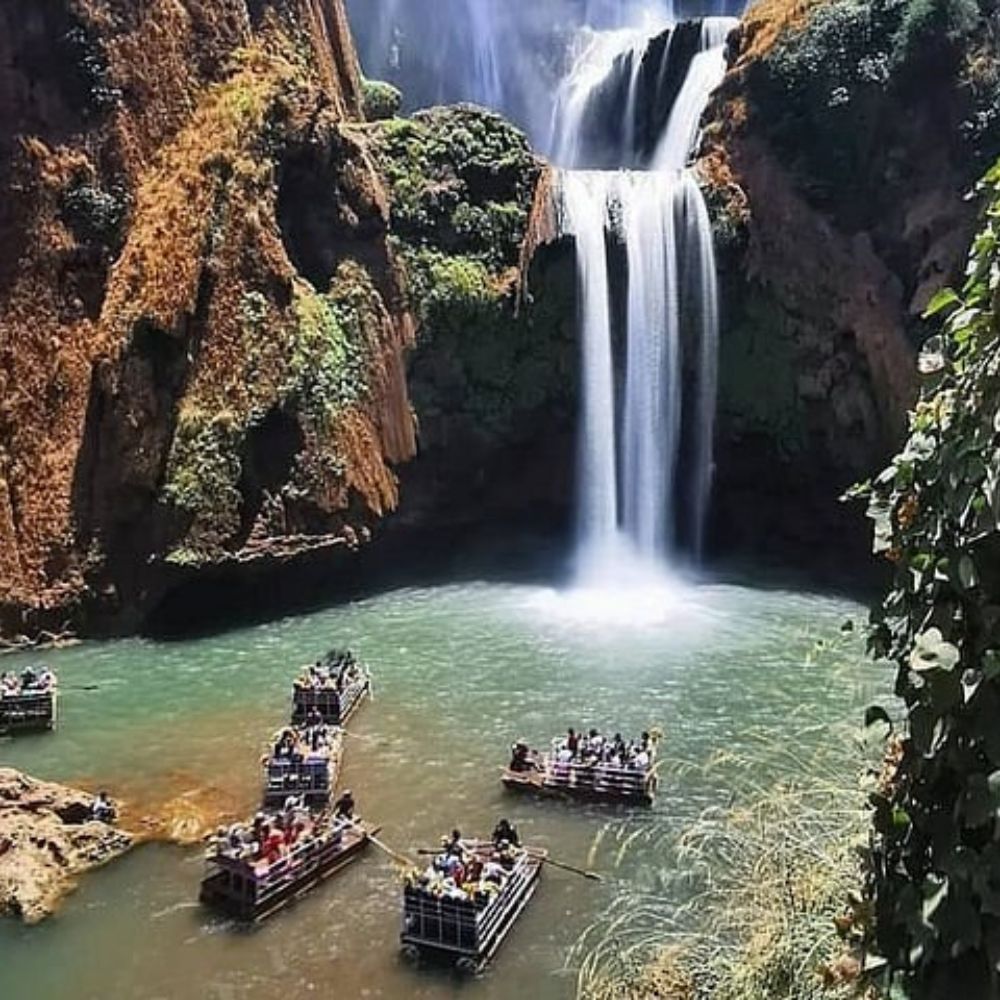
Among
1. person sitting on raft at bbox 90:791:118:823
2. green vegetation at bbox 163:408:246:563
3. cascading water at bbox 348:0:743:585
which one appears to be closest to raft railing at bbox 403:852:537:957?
person sitting on raft at bbox 90:791:118:823

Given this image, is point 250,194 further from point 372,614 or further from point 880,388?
point 880,388

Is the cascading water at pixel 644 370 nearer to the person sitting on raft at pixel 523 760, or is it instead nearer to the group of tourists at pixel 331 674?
the group of tourists at pixel 331 674

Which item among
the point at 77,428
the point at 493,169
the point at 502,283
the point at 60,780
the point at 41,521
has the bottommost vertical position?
the point at 60,780

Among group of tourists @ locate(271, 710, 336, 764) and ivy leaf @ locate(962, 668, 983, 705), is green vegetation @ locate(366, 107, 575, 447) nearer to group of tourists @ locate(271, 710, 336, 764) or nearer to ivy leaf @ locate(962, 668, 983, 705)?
group of tourists @ locate(271, 710, 336, 764)

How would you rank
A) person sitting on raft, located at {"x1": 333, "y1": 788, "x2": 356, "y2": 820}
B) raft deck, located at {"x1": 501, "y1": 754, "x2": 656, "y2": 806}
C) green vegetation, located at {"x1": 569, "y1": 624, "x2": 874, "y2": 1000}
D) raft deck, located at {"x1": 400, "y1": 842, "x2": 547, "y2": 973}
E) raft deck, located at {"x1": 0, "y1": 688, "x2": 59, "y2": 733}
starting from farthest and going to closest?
raft deck, located at {"x1": 0, "y1": 688, "x2": 59, "y2": 733}, raft deck, located at {"x1": 501, "y1": 754, "x2": 656, "y2": 806}, person sitting on raft, located at {"x1": 333, "y1": 788, "x2": 356, "y2": 820}, raft deck, located at {"x1": 400, "y1": 842, "x2": 547, "y2": 973}, green vegetation, located at {"x1": 569, "y1": 624, "x2": 874, "y2": 1000}

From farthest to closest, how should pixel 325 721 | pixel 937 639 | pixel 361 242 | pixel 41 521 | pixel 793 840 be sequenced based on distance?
pixel 361 242 → pixel 41 521 → pixel 325 721 → pixel 793 840 → pixel 937 639

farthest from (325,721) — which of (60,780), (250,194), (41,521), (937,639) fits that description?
(937,639)
